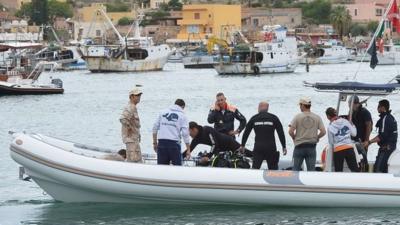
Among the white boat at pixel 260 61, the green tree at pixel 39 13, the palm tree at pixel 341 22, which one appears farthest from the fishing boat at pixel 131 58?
the green tree at pixel 39 13

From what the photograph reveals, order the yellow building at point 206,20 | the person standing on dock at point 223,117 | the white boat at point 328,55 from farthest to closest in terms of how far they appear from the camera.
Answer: the yellow building at point 206,20
the white boat at point 328,55
the person standing on dock at point 223,117

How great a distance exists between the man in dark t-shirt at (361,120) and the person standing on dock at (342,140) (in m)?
0.55

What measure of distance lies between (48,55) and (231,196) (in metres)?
104

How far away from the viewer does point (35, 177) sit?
64.2ft

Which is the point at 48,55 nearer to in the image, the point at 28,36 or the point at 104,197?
the point at 28,36

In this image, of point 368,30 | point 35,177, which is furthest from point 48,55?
point 35,177

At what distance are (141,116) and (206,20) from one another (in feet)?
394

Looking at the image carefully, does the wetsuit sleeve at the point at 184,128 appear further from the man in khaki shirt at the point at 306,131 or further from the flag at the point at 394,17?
the flag at the point at 394,17

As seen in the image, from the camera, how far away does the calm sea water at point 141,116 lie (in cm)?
1848

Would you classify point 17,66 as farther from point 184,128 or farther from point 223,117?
point 184,128

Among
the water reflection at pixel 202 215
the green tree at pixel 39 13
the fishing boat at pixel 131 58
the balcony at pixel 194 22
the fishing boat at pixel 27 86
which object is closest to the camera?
the water reflection at pixel 202 215

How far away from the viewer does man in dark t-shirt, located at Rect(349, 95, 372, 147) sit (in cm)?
1902

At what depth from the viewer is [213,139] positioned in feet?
63.1

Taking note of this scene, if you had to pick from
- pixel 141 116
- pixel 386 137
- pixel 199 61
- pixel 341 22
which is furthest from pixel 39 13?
pixel 386 137
